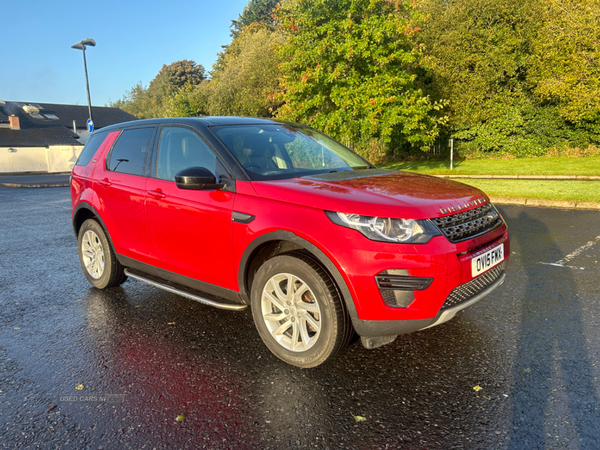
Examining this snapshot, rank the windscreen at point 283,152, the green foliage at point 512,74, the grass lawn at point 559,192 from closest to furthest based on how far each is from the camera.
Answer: the windscreen at point 283,152, the grass lawn at point 559,192, the green foliage at point 512,74

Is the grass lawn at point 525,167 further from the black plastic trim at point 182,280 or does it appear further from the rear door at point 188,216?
the black plastic trim at point 182,280

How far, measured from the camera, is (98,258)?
5215 millimetres

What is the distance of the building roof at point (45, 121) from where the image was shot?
48969 millimetres

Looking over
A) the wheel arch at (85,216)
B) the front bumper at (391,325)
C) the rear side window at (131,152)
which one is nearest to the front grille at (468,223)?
the front bumper at (391,325)

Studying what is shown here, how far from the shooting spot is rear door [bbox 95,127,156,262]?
14.4 ft

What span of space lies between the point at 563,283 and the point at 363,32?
1775 cm

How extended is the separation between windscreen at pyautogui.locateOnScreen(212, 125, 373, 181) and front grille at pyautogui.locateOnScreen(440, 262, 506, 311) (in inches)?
59.6

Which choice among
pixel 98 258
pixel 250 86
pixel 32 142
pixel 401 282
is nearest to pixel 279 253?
pixel 401 282

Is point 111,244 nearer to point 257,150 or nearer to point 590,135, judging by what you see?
point 257,150

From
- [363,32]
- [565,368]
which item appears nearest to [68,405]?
[565,368]

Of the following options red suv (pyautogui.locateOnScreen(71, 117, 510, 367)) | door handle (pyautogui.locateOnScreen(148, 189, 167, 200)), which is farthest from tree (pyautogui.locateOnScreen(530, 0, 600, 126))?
door handle (pyautogui.locateOnScreen(148, 189, 167, 200))

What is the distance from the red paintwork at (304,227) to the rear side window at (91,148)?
0.78m

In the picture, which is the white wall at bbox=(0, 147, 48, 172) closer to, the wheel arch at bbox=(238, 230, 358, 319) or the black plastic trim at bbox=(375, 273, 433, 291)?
the wheel arch at bbox=(238, 230, 358, 319)

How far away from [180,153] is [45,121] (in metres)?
62.1
